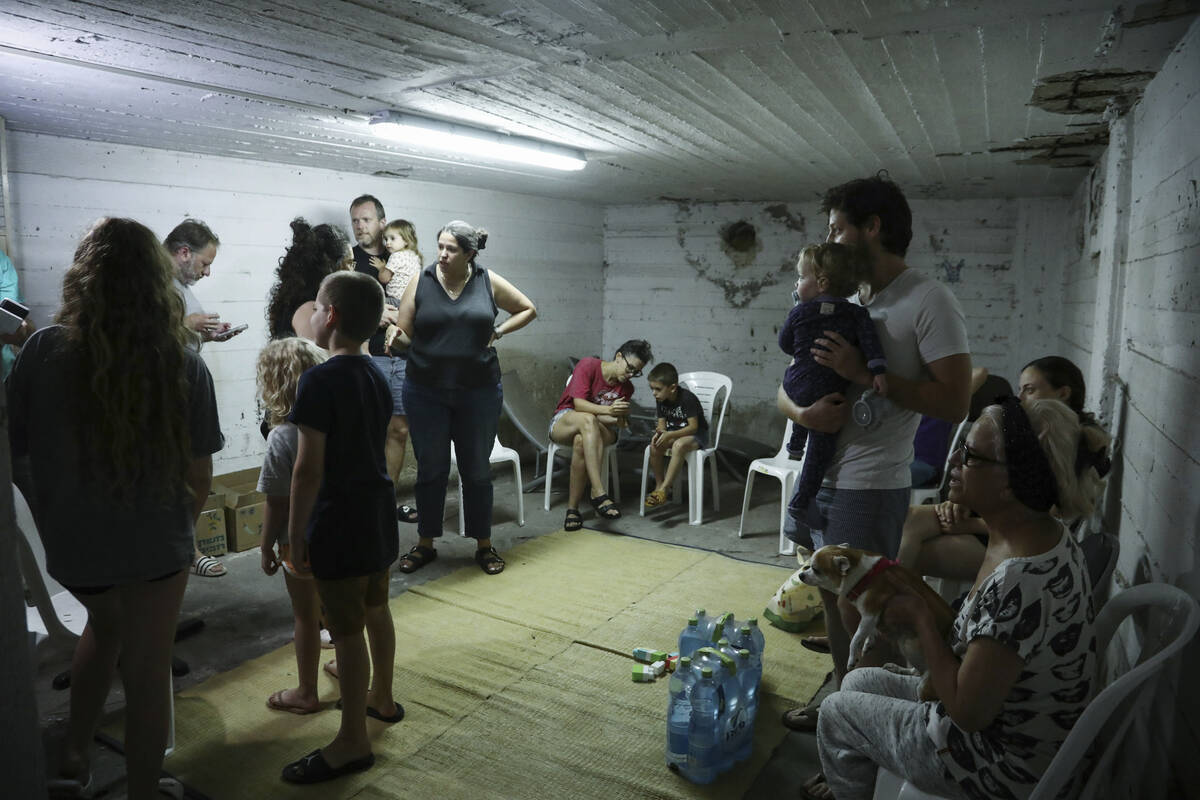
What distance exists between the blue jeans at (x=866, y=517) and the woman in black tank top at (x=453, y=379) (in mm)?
2200

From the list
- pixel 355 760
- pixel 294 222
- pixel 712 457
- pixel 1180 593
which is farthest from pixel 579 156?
pixel 1180 593

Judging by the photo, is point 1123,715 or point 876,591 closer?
point 1123,715

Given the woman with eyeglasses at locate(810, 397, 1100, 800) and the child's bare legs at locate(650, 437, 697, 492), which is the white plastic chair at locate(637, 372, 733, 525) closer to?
the child's bare legs at locate(650, 437, 697, 492)

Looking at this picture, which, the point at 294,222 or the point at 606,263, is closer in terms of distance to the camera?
the point at 294,222

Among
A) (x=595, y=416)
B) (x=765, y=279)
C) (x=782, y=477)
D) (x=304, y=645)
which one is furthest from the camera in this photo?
(x=765, y=279)

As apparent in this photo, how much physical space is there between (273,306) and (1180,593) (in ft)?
15.3

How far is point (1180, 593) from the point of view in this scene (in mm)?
1407

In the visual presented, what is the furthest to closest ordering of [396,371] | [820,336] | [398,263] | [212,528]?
[396,371] → [398,263] → [212,528] → [820,336]

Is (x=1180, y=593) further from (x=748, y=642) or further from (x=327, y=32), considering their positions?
(x=327, y=32)

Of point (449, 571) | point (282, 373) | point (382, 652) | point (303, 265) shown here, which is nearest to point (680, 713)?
point (382, 652)

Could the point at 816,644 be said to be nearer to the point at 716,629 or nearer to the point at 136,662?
the point at 716,629

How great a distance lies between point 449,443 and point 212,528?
1.43m

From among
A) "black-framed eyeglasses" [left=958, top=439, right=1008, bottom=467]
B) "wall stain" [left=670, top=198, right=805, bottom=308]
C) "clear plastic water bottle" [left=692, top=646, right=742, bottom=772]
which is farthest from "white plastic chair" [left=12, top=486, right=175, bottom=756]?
"wall stain" [left=670, top=198, right=805, bottom=308]

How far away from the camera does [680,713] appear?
2396 millimetres
